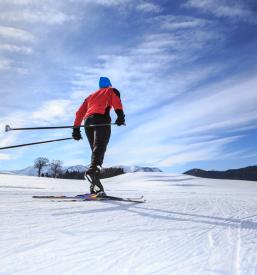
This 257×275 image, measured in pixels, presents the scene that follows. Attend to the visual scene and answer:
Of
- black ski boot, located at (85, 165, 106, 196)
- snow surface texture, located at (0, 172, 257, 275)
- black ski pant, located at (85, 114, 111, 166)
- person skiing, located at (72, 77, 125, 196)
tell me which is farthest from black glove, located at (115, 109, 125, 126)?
snow surface texture, located at (0, 172, 257, 275)

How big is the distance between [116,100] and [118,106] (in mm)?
120

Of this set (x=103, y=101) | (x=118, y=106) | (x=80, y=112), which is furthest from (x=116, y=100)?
(x=80, y=112)

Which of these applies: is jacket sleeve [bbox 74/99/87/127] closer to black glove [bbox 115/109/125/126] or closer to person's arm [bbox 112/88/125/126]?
person's arm [bbox 112/88/125/126]

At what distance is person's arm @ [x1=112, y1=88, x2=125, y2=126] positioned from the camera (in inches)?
216

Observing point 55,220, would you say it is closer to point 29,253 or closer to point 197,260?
point 29,253

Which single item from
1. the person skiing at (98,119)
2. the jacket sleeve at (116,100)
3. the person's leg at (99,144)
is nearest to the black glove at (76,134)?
the person skiing at (98,119)

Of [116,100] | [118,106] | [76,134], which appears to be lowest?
[76,134]

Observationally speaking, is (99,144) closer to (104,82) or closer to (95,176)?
(95,176)

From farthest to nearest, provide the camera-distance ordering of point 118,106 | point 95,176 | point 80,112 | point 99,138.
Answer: point 80,112 < point 118,106 < point 99,138 < point 95,176

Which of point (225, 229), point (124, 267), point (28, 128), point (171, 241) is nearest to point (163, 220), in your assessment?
point (225, 229)

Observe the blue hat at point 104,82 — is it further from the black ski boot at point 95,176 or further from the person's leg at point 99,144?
the black ski boot at point 95,176

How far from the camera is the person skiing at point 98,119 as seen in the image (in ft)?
17.7

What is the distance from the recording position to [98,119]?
574cm

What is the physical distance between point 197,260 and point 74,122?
4.69 meters
